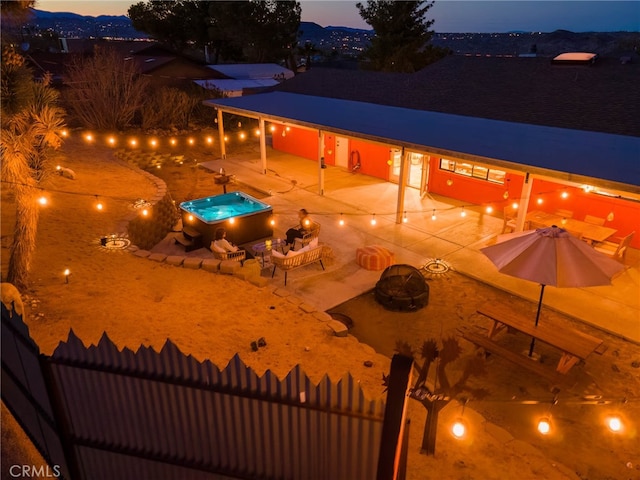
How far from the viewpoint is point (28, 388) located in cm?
450

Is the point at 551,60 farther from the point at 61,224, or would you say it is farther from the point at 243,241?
the point at 61,224

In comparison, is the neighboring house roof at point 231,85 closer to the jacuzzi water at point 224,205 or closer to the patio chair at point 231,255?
the jacuzzi water at point 224,205

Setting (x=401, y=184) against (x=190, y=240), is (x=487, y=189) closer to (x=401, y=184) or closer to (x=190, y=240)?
(x=401, y=184)

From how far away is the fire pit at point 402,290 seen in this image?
9.20 m

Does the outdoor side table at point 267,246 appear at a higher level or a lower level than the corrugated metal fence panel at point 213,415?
lower

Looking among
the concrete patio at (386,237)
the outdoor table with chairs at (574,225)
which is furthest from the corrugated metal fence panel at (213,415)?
the outdoor table with chairs at (574,225)

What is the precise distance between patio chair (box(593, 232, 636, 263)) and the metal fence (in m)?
10.0

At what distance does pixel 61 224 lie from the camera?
36.9ft

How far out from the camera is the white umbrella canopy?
6.34 metres

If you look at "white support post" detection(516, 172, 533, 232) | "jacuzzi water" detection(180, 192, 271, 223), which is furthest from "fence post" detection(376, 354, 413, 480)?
"jacuzzi water" detection(180, 192, 271, 223)

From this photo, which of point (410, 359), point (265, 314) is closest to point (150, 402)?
point (410, 359)

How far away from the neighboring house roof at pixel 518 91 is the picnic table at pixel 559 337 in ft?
26.7

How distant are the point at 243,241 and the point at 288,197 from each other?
13.4 ft

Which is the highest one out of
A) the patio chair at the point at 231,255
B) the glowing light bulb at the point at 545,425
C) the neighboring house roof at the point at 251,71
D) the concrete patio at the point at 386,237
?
the neighboring house roof at the point at 251,71
